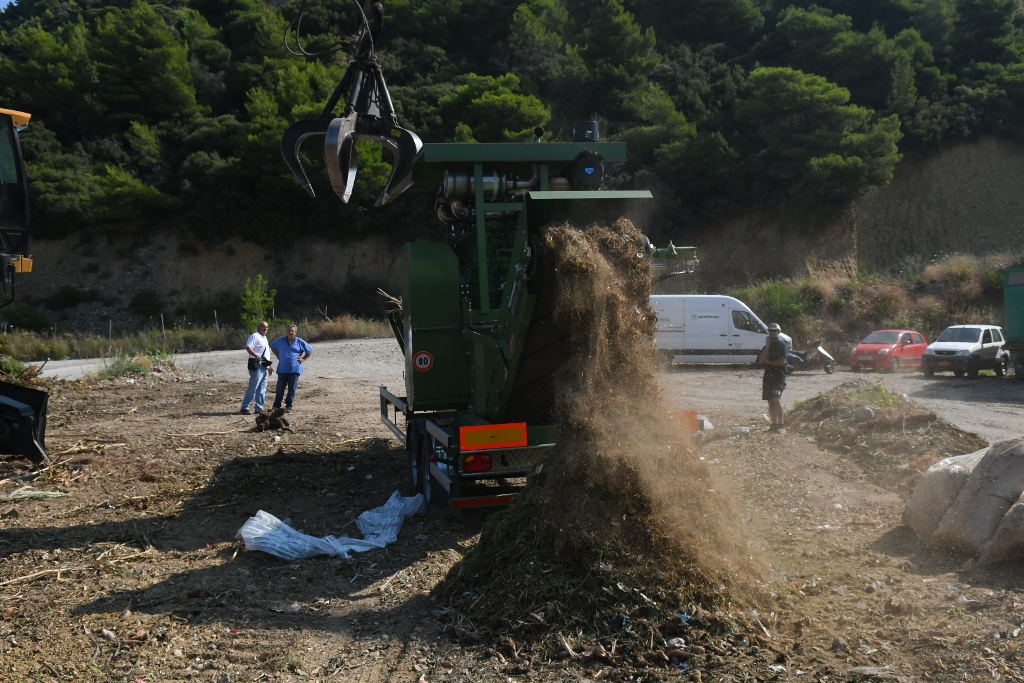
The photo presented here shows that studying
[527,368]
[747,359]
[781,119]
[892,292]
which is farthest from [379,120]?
[781,119]

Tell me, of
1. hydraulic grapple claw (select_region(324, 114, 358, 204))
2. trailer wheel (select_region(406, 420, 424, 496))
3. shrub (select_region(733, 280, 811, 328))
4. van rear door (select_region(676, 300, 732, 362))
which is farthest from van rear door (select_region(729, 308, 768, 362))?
hydraulic grapple claw (select_region(324, 114, 358, 204))

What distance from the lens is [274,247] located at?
47125 mm

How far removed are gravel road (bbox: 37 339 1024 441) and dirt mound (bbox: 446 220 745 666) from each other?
72 centimetres

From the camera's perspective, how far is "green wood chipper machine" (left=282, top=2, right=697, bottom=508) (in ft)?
20.3

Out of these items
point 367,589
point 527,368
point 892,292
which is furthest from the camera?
point 892,292

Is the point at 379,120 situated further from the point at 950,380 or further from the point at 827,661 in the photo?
the point at 950,380

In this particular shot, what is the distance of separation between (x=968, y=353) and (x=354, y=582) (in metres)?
20.1

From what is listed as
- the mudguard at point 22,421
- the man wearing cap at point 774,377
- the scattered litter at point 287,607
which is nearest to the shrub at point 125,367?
the mudguard at point 22,421

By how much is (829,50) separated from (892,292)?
75.3ft

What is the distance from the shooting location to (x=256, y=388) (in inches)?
587

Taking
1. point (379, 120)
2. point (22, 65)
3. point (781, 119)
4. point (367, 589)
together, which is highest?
point (22, 65)

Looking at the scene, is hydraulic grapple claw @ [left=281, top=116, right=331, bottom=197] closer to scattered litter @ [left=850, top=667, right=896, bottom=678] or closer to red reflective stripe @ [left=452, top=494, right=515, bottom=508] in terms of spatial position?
red reflective stripe @ [left=452, top=494, right=515, bottom=508]

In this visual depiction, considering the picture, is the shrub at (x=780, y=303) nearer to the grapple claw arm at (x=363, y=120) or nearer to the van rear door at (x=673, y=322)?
the van rear door at (x=673, y=322)

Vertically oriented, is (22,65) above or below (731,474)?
above
